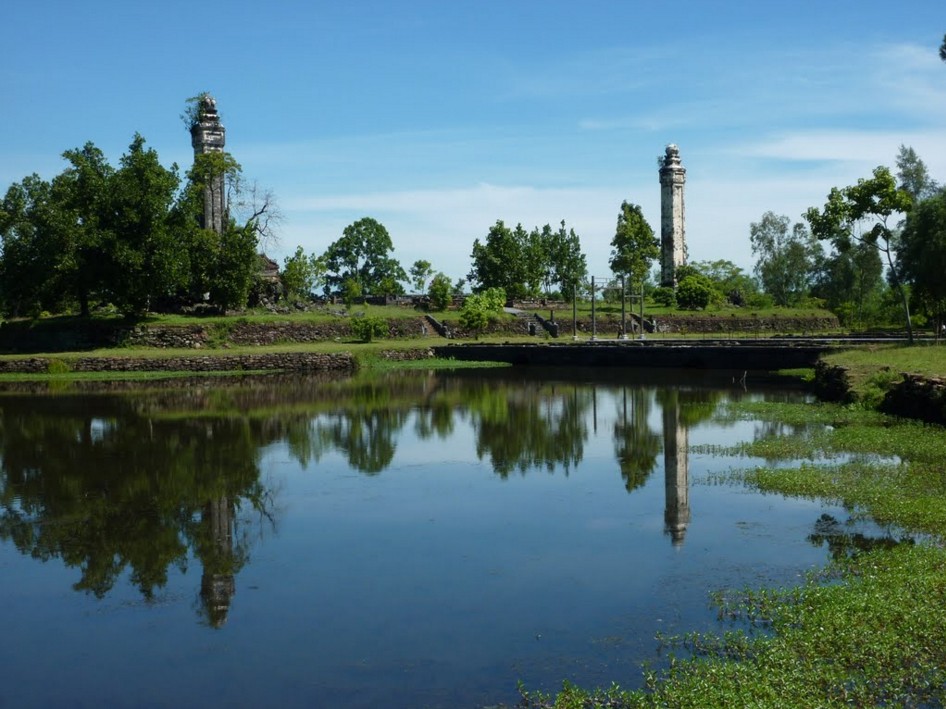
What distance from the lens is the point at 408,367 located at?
4716 centimetres

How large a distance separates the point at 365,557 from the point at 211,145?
5118cm

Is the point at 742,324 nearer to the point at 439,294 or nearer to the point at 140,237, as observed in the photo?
the point at 439,294

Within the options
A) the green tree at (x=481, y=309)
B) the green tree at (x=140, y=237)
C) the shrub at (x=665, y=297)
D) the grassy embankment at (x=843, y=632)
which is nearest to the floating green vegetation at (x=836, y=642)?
the grassy embankment at (x=843, y=632)

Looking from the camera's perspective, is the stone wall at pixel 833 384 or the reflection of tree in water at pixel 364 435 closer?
the reflection of tree in water at pixel 364 435

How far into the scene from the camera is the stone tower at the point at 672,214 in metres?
78.8

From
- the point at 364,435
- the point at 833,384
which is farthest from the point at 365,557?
the point at 833,384

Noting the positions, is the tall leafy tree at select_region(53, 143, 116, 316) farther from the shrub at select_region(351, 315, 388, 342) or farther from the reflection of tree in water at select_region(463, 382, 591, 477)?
the reflection of tree in water at select_region(463, 382, 591, 477)

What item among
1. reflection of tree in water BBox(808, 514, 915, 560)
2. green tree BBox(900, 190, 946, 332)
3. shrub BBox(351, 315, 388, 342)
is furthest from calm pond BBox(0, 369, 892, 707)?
shrub BBox(351, 315, 388, 342)

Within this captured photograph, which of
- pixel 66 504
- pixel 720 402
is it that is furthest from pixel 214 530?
pixel 720 402

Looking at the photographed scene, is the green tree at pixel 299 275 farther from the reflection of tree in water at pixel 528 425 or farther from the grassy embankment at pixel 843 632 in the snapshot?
the grassy embankment at pixel 843 632

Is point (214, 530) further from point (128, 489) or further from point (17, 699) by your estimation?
point (17, 699)

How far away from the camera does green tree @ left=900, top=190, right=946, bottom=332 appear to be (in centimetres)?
3788

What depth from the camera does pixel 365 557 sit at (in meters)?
12.8

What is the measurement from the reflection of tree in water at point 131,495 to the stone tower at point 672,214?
5774 cm
